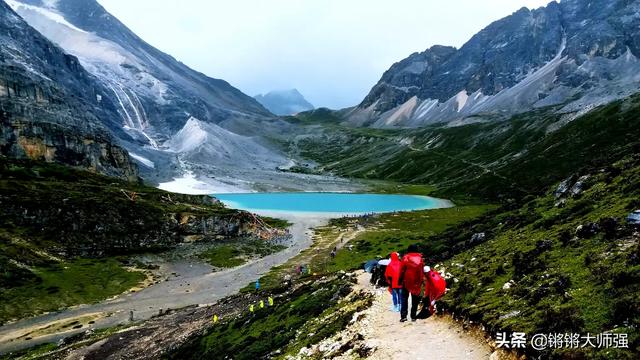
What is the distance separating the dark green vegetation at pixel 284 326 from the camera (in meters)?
29.7

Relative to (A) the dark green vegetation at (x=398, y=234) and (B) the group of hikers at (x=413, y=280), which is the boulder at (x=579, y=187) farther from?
(B) the group of hikers at (x=413, y=280)

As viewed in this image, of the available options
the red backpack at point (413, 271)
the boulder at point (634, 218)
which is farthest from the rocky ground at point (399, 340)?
the boulder at point (634, 218)

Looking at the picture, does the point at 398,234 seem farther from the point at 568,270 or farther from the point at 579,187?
the point at 568,270

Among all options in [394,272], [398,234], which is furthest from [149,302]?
[398,234]

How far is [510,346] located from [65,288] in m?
75.9

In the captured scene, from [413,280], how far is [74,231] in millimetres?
96569

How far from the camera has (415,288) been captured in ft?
70.2

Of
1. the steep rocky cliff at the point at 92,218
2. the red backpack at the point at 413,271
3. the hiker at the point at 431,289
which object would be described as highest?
the steep rocky cliff at the point at 92,218

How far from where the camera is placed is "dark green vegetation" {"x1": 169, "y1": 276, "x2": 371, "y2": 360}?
97.3ft

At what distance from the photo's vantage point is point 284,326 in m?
36.2

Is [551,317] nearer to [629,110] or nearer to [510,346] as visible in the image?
[510,346]

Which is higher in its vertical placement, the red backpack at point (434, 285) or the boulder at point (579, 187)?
the boulder at point (579, 187)

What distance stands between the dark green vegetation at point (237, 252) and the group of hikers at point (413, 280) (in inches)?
3051

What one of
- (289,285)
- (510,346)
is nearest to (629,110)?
(289,285)
